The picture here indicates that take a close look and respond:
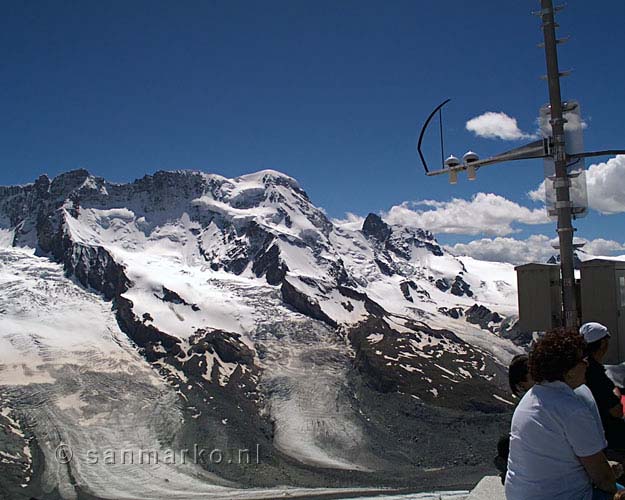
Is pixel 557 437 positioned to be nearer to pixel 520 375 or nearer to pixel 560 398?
pixel 560 398

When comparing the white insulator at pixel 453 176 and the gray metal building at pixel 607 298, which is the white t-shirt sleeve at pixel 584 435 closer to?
the gray metal building at pixel 607 298

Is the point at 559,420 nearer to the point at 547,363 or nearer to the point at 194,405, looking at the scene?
the point at 547,363

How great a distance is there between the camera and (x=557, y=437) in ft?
16.6

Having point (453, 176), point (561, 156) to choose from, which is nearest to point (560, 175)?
point (561, 156)

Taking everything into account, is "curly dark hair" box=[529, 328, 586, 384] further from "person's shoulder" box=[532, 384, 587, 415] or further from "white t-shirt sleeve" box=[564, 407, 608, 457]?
"white t-shirt sleeve" box=[564, 407, 608, 457]

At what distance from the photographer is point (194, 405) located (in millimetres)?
168875

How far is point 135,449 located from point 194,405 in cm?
2968

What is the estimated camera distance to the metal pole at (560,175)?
35.2 feet

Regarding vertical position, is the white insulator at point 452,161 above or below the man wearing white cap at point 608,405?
above

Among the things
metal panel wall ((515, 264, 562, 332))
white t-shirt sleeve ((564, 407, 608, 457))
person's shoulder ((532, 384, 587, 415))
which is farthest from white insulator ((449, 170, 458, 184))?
white t-shirt sleeve ((564, 407, 608, 457))

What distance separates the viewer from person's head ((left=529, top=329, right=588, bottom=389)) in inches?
209

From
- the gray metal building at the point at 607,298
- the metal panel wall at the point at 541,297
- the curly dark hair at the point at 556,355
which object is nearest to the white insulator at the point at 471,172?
the metal panel wall at the point at 541,297

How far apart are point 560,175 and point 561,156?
12.8 inches

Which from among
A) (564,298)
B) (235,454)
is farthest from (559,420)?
(235,454)
